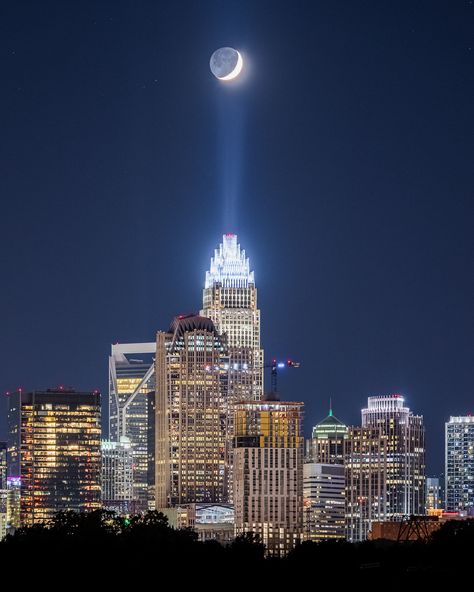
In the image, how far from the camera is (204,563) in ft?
528

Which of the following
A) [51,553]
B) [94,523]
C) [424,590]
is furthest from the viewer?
[94,523]

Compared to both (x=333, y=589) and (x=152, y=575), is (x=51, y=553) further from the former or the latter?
(x=333, y=589)

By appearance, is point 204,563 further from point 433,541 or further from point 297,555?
point 433,541

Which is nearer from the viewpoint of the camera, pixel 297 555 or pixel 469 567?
pixel 469 567

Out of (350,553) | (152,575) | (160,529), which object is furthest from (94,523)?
(152,575)

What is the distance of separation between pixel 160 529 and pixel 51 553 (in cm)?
3592

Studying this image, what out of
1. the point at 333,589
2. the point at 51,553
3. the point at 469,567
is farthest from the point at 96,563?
the point at 469,567

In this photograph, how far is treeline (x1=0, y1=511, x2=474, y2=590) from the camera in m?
155

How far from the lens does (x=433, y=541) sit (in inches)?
7835

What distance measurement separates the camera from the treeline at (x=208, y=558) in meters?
155

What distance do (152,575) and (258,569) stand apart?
40.1 feet

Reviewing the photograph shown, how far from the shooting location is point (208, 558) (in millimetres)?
165875

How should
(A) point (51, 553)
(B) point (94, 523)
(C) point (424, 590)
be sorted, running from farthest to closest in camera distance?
1. (B) point (94, 523)
2. (A) point (51, 553)
3. (C) point (424, 590)

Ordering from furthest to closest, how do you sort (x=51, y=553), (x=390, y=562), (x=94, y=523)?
(x=94, y=523)
(x=390, y=562)
(x=51, y=553)
